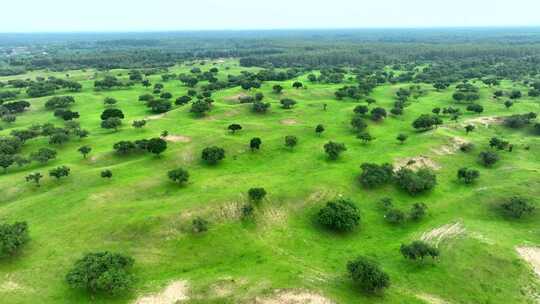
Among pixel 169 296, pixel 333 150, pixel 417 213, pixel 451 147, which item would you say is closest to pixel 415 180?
pixel 417 213

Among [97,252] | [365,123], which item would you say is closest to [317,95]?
[365,123]

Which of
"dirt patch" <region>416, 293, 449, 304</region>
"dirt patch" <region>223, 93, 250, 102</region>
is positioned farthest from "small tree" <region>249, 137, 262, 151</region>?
"dirt patch" <region>223, 93, 250, 102</region>

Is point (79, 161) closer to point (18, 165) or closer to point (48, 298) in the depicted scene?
point (18, 165)

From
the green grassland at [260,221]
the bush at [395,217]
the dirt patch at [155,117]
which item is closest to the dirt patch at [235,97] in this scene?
the dirt patch at [155,117]

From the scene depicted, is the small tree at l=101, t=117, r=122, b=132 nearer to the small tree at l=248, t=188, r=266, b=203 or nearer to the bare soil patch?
the bare soil patch

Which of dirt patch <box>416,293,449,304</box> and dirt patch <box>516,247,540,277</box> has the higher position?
dirt patch <box>516,247,540,277</box>

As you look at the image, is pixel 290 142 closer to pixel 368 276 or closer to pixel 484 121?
pixel 368 276

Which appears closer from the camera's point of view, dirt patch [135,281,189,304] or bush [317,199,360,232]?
dirt patch [135,281,189,304]
